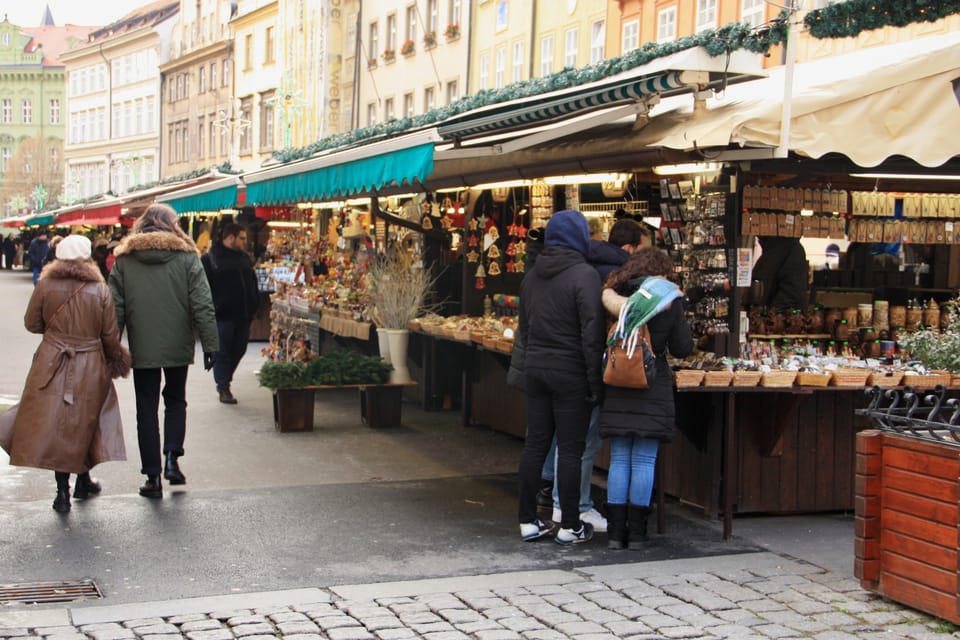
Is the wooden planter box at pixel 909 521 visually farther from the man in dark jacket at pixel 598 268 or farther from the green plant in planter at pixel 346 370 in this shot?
the green plant in planter at pixel 346 370

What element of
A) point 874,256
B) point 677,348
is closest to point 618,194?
point 874,256

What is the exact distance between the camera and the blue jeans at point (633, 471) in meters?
6.86

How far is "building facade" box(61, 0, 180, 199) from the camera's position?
238ft

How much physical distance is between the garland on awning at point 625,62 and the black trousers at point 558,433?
196 centimetres

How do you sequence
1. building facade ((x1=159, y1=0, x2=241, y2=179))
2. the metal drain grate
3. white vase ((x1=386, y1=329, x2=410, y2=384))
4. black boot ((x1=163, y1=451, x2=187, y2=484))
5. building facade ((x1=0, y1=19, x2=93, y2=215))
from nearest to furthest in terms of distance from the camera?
the metal drain grate, black boot ((x1=163, y1=451, x2=187, y2=484)), white vase ((x1=386, y1=329, x2=410, y2=384)), building facade ((x1=159, y1=0, x2=241, y2=179)), building facade ((x1=0, y1=19, x2=93, y2=215))

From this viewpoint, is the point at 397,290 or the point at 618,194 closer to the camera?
the point at 618,194

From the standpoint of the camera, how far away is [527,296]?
284 inches

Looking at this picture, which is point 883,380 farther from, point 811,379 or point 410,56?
point 410,56

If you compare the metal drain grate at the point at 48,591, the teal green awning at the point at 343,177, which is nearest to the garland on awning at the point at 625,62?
the teal green awning at the point at 343,177

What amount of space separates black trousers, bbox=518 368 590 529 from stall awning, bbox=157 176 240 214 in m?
6.84

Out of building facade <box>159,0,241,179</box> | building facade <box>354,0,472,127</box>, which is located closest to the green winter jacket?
building facade <box>354,0,472,127</box>

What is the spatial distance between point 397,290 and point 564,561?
5815 mm

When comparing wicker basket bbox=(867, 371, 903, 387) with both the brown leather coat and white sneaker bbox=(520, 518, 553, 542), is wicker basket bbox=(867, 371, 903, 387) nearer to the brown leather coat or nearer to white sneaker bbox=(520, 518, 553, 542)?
white sneaker bbox=(520, 518, 553, 542)

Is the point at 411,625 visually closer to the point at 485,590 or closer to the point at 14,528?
the point at 485,590
